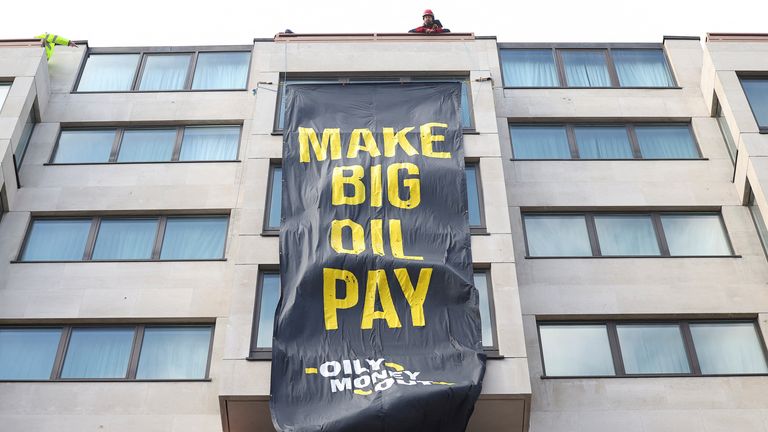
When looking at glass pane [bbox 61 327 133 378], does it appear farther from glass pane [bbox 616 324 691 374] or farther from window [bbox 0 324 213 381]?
glass pane [bbox 616 324 691 374]

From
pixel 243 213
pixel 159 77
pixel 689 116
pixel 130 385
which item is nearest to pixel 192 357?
pixel 130 385

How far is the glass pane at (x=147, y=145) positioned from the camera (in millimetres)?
24406

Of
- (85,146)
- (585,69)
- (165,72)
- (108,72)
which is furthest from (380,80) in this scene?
(108,72)

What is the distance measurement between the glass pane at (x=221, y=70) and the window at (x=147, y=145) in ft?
6.72

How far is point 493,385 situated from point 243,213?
7.88 meters

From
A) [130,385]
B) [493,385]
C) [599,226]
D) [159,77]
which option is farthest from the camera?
[159,77]

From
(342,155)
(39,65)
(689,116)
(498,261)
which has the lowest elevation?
(498,261)

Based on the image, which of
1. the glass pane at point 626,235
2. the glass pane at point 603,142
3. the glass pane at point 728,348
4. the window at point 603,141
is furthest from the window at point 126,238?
the glass pane at point 728,348

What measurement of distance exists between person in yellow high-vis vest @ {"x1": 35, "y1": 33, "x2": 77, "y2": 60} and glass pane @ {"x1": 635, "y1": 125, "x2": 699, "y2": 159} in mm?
19952

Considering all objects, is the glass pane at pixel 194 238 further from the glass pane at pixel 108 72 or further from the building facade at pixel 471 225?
the glass pane at pixel 108 72

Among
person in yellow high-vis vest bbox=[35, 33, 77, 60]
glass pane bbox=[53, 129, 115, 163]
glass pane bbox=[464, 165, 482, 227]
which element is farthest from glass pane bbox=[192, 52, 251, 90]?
glass pane bbox=[464, 165, 482, 227]

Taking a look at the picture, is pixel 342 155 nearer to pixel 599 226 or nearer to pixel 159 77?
pixel 599 226

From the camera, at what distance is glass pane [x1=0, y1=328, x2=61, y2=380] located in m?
19.4

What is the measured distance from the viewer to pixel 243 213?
797 inches
